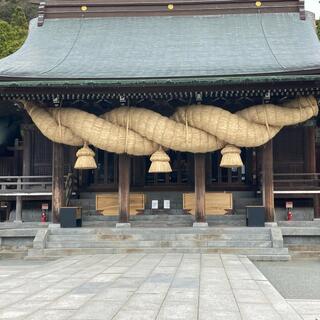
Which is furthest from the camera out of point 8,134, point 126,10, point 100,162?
point 126,10

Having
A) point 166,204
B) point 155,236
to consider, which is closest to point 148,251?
point 155,236

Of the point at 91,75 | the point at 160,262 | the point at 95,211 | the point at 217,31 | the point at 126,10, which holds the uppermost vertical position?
the point at 126,10

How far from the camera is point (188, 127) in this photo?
13.1 metres

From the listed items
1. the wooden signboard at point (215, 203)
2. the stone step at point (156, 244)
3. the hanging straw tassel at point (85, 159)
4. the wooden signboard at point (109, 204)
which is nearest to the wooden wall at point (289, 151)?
the wooden signboard at point (215, 203)

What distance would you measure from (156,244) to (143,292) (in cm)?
542

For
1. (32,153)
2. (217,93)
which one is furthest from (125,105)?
(32,153)

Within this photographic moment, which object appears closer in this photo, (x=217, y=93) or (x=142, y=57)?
(x=217, y=93)

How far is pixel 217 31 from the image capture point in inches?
707

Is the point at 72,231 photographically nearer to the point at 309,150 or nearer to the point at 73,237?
the point at 73,237

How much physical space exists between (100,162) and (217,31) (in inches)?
309

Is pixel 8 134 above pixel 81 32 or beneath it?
beneath

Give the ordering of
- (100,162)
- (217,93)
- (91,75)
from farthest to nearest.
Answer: (100,162)
(91,75)
(217,93)

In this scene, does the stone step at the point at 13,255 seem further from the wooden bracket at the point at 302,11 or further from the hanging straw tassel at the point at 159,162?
the wooden bracket at the point at 302,11

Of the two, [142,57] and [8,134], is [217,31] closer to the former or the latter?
[142,57]
